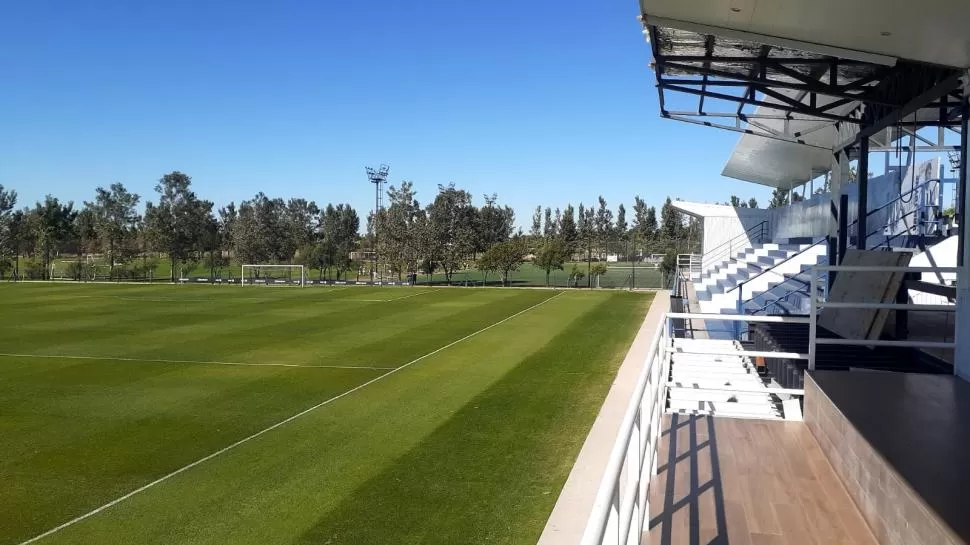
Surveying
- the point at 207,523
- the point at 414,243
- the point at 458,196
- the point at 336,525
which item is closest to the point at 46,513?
the point at 207,523

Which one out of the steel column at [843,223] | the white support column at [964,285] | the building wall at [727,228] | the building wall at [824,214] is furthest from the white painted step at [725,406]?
the building wall at [727,228]

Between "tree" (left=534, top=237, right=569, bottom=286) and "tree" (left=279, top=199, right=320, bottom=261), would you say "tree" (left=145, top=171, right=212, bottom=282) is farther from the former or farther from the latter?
"tree" (left=534, top=237, right=569, bottom=286)

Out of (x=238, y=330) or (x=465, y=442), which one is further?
(x=238, y=330)

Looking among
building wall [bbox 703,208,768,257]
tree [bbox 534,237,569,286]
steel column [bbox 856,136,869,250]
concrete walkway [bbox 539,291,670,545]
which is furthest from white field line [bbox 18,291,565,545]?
tree [bbox 534,237,569,286]

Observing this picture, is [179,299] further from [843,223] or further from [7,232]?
[7,232]

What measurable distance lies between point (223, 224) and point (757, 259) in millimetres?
68733

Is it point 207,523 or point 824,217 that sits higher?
point 824,217

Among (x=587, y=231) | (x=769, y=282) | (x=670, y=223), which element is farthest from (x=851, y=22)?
(x=670, y=223)

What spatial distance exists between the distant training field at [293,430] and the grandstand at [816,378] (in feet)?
Result: 2.92

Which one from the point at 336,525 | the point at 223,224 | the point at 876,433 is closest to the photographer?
the point at 876,433

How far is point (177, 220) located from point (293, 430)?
193 feet

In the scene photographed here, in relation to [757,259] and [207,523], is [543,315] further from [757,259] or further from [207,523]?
[207,523]

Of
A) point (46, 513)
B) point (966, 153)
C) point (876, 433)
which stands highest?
point (966, 153)

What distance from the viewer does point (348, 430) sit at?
27.6 ft
